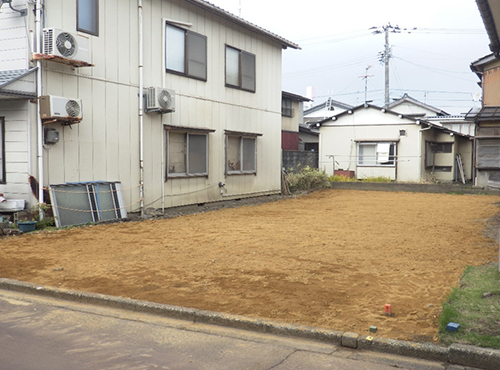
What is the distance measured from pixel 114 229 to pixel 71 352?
6.30m

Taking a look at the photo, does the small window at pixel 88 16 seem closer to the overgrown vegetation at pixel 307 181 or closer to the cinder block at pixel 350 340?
the cinder block at pixel 350 340

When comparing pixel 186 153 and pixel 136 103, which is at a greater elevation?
pixel 136 103

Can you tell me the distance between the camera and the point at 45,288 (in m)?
5.71

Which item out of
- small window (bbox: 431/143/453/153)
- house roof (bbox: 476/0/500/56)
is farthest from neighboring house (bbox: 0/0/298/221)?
small window (bbox: 431/143/453/153)

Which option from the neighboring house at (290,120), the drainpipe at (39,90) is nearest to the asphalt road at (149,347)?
the drainpipe at (39,90)

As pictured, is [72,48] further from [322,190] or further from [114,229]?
[322,190]

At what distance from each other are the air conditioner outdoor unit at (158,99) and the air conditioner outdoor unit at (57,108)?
2.47 meters

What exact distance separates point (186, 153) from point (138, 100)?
225 centimetres

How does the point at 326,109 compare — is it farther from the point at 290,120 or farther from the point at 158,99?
the point at 158,99

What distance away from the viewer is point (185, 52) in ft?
44.6

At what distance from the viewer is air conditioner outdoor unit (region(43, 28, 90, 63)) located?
9.41m

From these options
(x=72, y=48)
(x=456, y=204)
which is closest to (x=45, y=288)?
(x=72, y=48)

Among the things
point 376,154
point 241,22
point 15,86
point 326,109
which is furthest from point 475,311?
point 326,109

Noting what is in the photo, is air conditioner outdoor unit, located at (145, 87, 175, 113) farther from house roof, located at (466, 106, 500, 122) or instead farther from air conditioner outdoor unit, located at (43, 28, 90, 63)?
house roof, located at (466, 106, 500, 122)
